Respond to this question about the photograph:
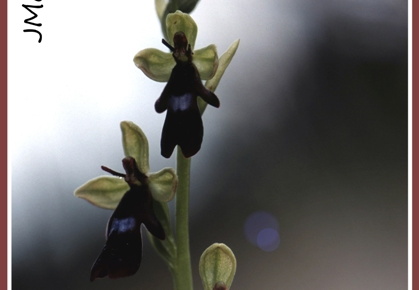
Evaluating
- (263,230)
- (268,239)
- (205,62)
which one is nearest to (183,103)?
(205,62)

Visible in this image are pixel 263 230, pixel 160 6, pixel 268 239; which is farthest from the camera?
pixel 268 239

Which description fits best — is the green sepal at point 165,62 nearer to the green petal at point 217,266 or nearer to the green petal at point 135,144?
the green petal at point 135,144

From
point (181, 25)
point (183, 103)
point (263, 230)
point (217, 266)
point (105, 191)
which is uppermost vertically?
point (181, 25)

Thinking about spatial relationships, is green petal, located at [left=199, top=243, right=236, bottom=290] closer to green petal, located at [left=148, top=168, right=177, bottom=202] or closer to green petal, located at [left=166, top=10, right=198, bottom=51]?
green petal, located at [left=148, top=168, right=177, bottom=202]

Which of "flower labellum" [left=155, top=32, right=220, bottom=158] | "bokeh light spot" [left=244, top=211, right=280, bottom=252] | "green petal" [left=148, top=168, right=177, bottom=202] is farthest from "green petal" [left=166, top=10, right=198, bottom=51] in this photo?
"bokeh light spot" [left=244, top=211, right=280, bottom=252]

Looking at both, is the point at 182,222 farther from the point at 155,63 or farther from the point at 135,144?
the point at 155,63

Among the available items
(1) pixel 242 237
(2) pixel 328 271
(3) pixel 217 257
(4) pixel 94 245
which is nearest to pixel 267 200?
(1) pixel 242 237
